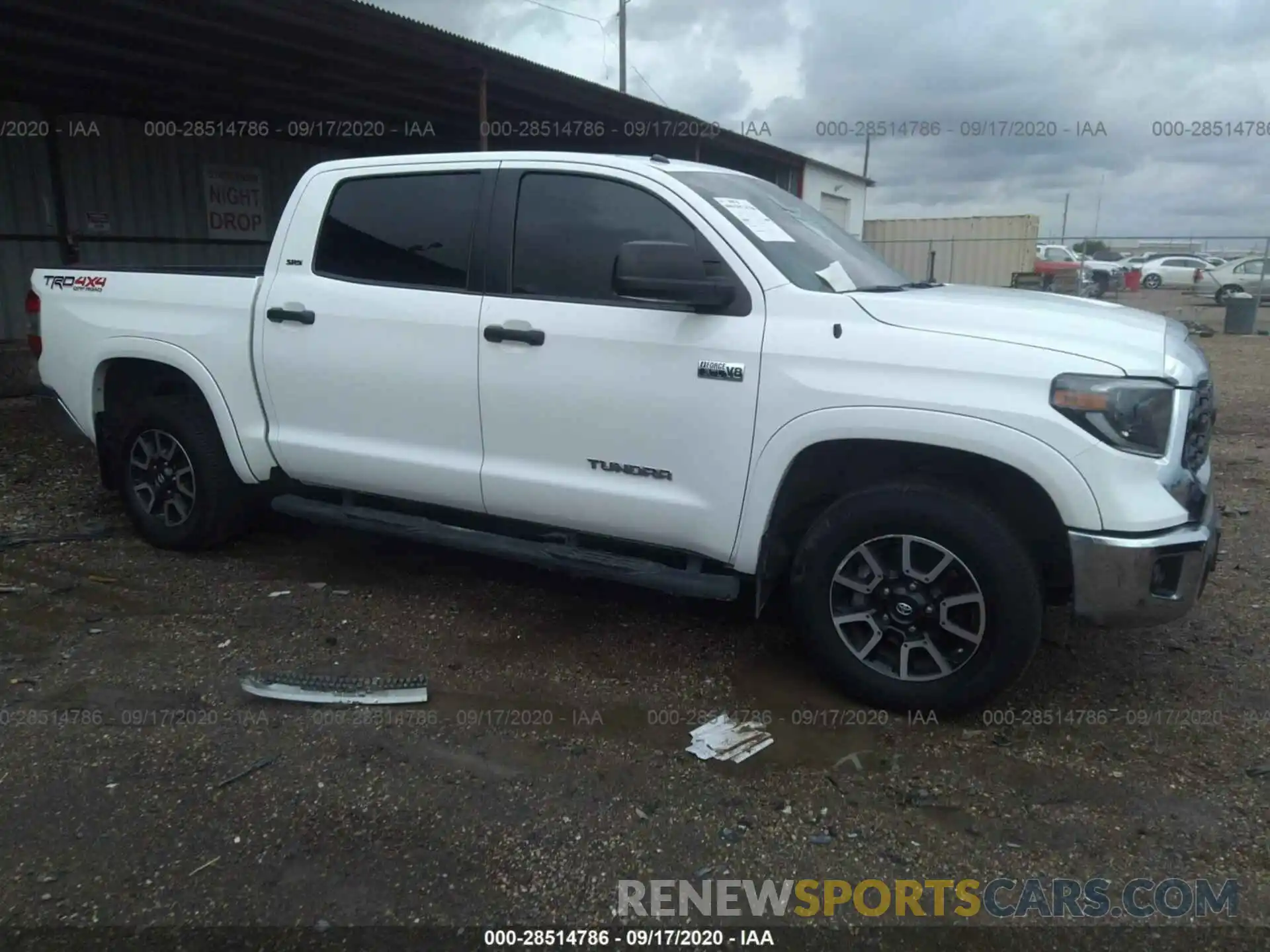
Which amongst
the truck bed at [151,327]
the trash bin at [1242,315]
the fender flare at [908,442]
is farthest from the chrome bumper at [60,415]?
the trash bin at [1242,315]

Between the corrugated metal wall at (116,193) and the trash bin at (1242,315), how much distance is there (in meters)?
17.1

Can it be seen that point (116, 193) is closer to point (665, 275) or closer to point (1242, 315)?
point (665, 275)

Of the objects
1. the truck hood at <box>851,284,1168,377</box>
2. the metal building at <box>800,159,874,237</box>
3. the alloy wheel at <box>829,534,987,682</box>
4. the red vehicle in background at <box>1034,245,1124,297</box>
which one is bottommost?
the alloy wheel at <box>829,534,987,682</box>

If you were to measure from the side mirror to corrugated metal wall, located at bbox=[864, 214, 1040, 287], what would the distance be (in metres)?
24.7

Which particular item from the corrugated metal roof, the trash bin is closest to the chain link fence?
the trash bin

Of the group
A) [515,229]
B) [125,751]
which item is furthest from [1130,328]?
[125,751]

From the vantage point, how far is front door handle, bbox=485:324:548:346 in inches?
150

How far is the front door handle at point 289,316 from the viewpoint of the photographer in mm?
4340

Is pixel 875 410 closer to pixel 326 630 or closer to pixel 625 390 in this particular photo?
pixel 625 390

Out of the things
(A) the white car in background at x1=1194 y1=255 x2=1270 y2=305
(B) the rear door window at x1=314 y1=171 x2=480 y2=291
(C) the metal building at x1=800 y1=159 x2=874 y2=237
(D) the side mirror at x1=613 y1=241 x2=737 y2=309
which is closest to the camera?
(D) the side mirror at x1=613 y1=241 x2=737 y2=309

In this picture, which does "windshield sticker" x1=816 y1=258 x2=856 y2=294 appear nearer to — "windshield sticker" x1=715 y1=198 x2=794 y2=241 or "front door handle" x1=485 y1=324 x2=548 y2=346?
"windshield sticker" x1=715 y1=198 x2=794 y2=241

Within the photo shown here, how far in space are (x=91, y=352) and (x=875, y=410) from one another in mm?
4039

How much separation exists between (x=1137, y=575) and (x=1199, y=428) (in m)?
0.68

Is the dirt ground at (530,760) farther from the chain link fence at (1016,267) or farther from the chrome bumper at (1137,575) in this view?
the chain link fence at (1016,267)
